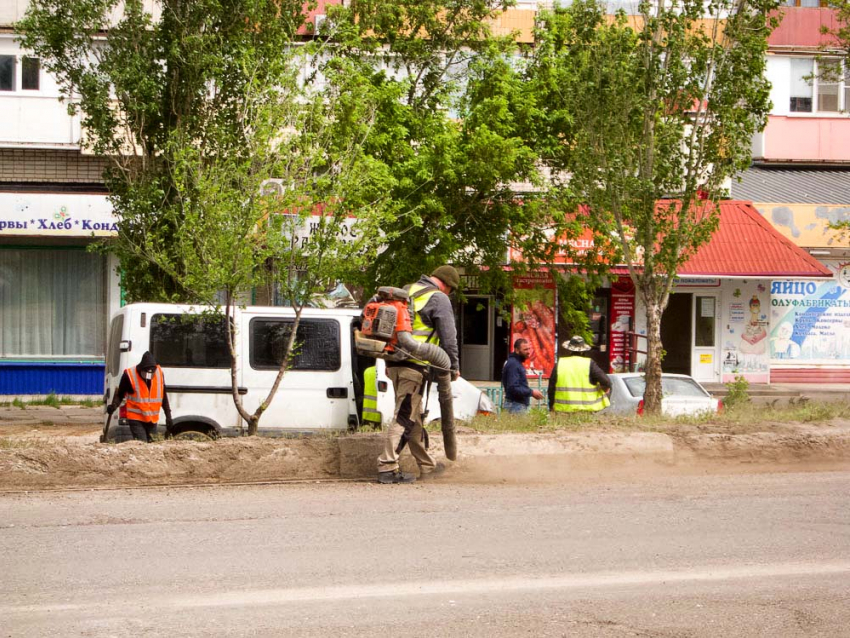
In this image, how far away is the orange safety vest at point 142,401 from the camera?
10633 millimetres

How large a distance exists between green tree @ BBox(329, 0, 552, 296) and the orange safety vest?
571 cm

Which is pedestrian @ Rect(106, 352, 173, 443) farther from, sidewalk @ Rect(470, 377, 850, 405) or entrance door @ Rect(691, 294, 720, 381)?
entrance door @ Rect(691, 294, 720, 381)

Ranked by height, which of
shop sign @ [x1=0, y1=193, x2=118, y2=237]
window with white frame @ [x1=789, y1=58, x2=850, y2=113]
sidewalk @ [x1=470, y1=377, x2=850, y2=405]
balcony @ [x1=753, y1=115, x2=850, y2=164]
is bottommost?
sidewalk @ [x1=470, y1=377, x2=850, y2=405]

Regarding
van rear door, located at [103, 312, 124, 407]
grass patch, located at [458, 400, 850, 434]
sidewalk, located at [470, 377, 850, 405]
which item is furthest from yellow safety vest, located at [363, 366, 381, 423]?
sidewalk, located at [470, 377, 850, 405]

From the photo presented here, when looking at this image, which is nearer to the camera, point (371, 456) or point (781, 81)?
point (371, 456)

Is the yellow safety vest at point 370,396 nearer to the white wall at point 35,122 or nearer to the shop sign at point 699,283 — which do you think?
the white wall at point 35,122

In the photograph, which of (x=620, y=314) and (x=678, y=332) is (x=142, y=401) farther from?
(x=678, y=332)

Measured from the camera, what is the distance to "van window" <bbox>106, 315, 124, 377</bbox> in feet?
38.8

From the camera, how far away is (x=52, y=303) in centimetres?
2222

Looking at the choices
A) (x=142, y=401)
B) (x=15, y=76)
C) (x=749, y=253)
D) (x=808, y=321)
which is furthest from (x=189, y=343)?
(x=808, y=321)

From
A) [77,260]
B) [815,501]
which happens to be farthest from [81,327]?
[815,501]

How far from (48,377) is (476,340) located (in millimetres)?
10745

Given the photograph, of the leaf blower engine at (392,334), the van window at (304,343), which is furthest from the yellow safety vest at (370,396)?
the leaf blower engine at (392,334)

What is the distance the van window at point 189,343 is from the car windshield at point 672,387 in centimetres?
628
